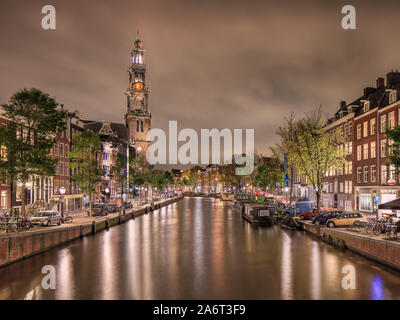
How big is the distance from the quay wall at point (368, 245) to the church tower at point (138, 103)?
120535 millimetres

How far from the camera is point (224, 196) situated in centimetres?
11981

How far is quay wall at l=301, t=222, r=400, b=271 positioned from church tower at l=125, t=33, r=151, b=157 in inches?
4745

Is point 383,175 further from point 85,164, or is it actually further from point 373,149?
point 85,164

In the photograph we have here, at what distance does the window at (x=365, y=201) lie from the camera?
52.4 m

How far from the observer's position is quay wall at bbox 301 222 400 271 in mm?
20516

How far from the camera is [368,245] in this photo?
23.6 meters

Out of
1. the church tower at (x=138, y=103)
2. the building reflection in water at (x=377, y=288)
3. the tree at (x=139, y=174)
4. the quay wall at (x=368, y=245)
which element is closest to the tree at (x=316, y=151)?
the quay wall at (x=368, y=245)

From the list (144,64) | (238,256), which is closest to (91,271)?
(238,256)

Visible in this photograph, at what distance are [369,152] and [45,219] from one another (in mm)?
46593

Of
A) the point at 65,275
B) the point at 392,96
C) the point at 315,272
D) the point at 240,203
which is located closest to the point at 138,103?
the point at 240,203

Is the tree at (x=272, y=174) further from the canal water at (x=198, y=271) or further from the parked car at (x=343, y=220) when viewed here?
the canal water at (x=198, y=271)

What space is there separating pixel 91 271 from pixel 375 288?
53.4 feet

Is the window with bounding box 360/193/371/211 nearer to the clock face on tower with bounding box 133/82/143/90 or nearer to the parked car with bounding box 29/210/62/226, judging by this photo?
the parked car with bounding box 29/210/62/226
